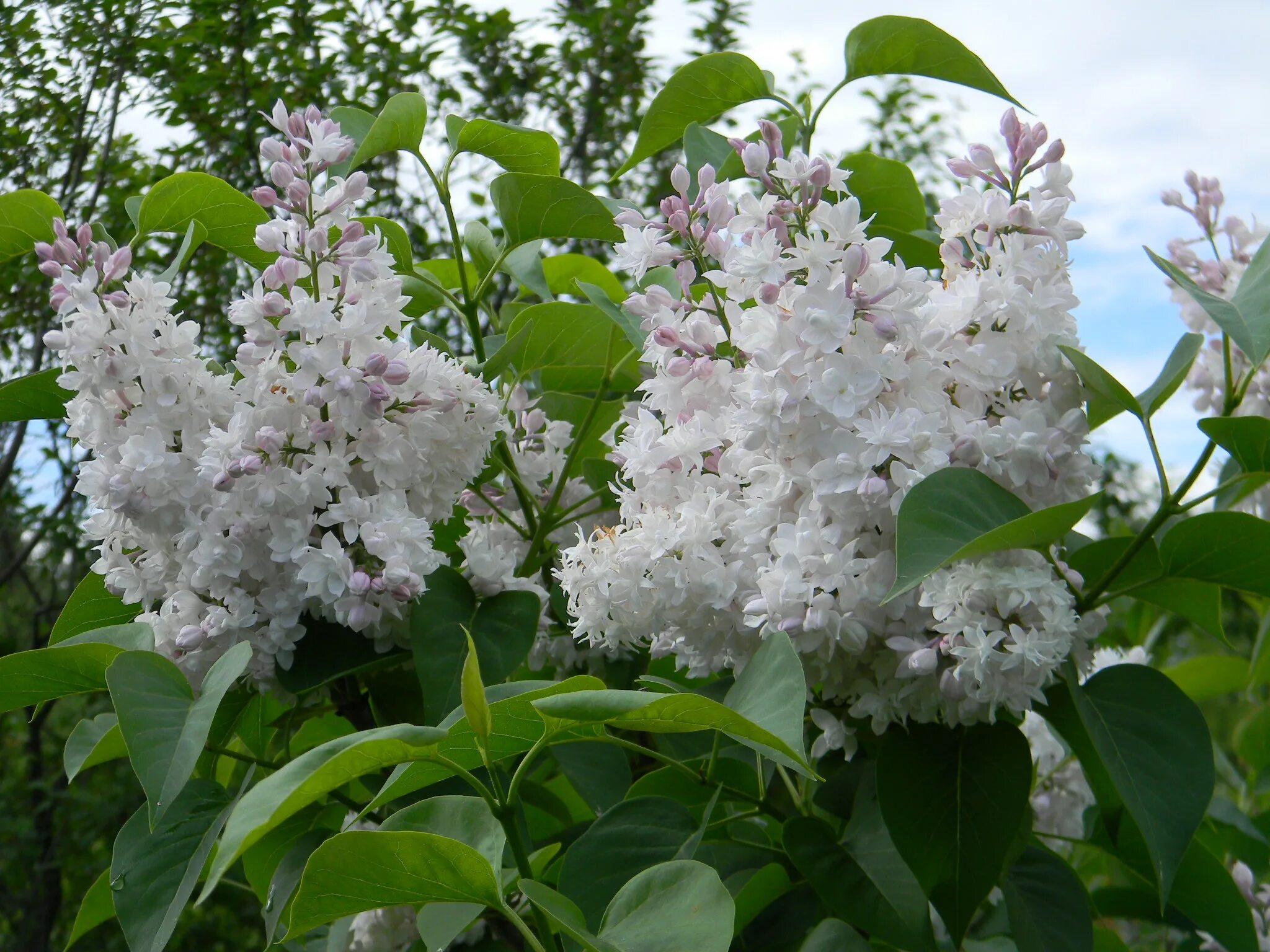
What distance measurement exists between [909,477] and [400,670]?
0.42m

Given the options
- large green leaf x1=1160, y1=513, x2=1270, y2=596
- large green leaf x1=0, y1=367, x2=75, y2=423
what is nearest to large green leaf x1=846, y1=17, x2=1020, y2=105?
large green leaf x1=1160, y1=513, x2=1270, y2=596

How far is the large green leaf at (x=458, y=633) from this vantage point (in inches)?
28.4

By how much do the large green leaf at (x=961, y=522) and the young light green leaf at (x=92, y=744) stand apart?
1.62ft

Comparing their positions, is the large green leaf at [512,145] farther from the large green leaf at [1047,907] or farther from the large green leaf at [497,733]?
the large green leaf at [1047,907]

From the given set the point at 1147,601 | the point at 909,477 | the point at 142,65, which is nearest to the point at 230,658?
the point at 909,477

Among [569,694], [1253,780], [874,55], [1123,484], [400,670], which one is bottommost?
[1123,484]

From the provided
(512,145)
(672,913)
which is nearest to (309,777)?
(672,913)

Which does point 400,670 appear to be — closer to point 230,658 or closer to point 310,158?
point 230,658

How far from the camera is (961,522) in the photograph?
0.58 meters

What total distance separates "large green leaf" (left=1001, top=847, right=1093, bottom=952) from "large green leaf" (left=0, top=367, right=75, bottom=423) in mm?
747

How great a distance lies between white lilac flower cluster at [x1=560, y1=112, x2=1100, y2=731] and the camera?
61 cm

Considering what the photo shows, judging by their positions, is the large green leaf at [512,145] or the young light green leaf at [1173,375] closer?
the young light green leaf at [1173,375]

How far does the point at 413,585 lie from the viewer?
2.27 feet

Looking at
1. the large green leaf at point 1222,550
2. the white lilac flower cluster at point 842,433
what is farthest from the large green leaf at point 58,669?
the large green leaf at point 1222,550
